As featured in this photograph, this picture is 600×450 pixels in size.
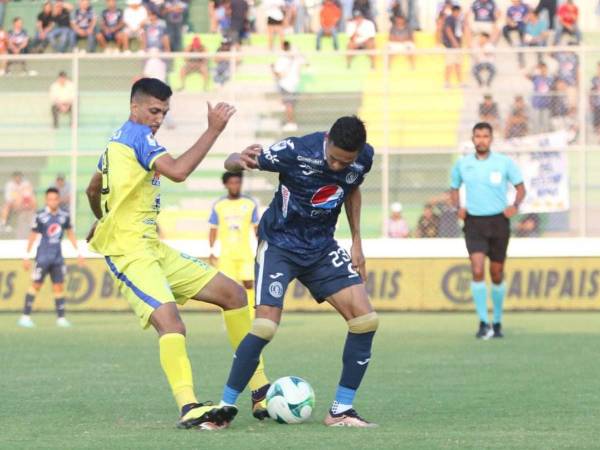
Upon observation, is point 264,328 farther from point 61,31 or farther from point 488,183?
point 61,31

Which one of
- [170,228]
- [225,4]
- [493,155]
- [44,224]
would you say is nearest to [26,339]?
[44,224]

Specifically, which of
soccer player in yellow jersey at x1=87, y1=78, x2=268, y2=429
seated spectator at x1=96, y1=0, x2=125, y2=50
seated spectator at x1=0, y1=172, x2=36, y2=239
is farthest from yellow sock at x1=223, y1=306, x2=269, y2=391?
seated spectator at x1=96, y1=0, x2=125, y2=50

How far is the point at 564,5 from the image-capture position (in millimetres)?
Result: 27938

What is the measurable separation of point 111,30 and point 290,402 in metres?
20.9

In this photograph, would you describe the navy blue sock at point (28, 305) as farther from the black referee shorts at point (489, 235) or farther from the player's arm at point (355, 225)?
the player's arm at point (355, 225)

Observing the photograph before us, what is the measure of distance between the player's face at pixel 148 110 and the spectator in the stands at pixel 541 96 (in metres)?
16.3

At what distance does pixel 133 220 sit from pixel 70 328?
10976 mm

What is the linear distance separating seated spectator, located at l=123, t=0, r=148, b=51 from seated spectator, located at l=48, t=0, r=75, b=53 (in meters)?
1.16

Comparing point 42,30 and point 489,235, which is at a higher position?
point 42,30

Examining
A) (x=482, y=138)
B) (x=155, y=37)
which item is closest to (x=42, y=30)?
(x=155, y=37)

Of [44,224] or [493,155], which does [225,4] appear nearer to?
[44,224]

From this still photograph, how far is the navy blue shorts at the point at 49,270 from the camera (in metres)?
20.6

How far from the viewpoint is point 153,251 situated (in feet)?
29.4

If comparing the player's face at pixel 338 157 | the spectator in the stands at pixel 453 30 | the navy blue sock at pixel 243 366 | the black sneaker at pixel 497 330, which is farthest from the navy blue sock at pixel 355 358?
the spectator in the stands at pixel 453 30
